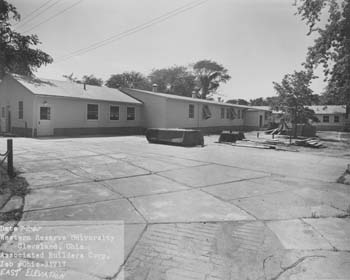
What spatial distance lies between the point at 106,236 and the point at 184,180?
3.16 meters

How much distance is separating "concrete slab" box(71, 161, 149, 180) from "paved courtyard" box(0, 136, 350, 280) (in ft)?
0.08

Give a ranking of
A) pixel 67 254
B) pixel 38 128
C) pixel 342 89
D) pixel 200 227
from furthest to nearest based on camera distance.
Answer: pixel 38 128, pixel 342 89, pixel 200 227, pixel 67 254

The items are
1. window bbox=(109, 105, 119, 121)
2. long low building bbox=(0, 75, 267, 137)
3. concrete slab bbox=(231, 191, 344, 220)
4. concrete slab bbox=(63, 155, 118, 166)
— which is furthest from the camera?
window bbox=(109, 105, 119, 121)

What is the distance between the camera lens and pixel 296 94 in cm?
2058

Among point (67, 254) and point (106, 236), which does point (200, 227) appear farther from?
point (67, 254)

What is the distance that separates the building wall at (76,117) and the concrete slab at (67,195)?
13.7 meters

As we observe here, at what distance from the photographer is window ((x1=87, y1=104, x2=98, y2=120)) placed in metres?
19.5

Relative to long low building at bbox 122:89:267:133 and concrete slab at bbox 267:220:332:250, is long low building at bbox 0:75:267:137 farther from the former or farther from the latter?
concrete slab at bbox 267:220:332:250

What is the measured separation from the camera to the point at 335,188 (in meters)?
5.73

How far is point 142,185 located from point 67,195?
1.53 metres

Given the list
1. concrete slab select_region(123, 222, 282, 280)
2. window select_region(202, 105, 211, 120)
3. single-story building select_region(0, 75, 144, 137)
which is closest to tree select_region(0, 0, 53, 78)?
concrete slab select_region(123, 222, 282, 280)

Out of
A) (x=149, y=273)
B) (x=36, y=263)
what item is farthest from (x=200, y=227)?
(x=36, y=263)

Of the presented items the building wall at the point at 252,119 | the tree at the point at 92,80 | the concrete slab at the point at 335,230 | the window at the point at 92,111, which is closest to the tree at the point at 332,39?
the concrete slab at the point at 335,230

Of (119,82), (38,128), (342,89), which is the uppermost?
(119,82)
